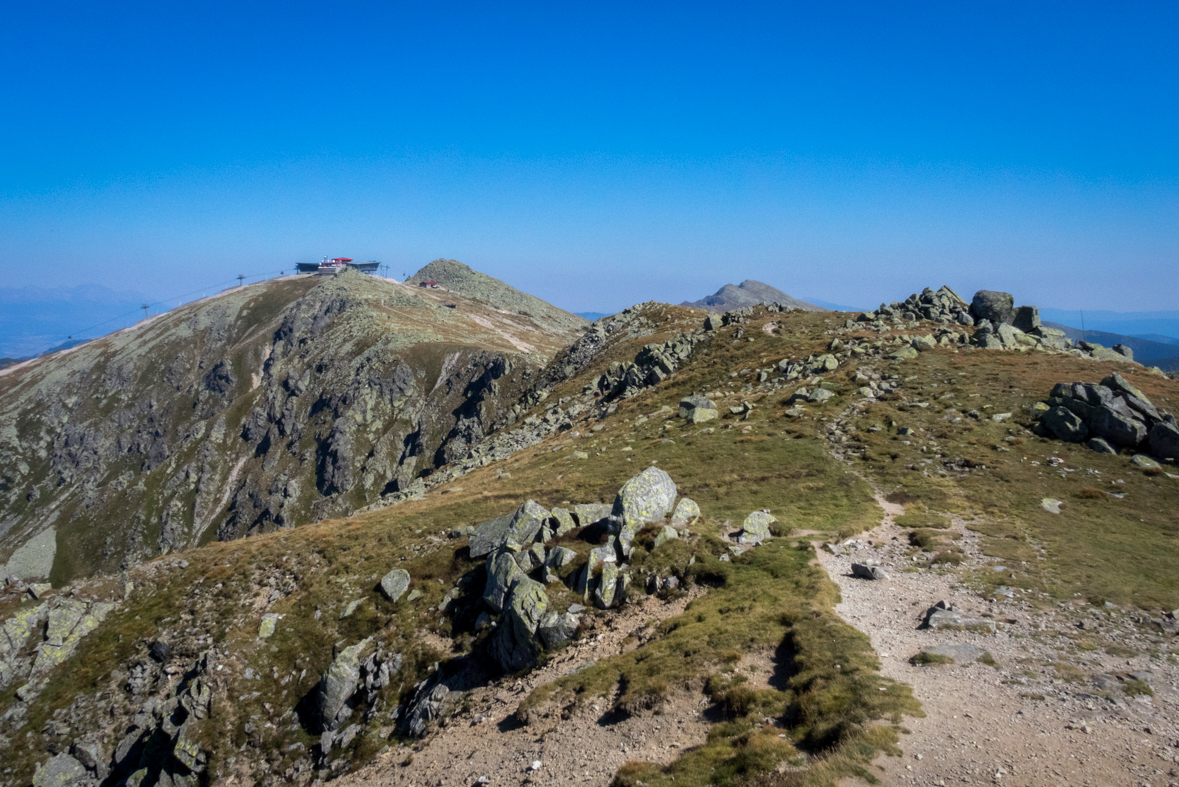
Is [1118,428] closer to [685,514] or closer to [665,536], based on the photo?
[685,514]

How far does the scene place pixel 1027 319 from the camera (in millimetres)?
Answer: 73250

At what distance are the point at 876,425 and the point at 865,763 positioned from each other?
38.1 meters

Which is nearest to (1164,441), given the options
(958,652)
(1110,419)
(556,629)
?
(1110,419)

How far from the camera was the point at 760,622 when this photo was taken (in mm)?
22891

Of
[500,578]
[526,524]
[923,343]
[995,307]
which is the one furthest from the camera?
[995,307]

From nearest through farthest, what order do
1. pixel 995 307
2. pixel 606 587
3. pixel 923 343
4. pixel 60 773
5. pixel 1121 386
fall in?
pixel 60 773 → pixel 606 587 → pixel 1121 386 → pixel 923 343 → pixel 995 307

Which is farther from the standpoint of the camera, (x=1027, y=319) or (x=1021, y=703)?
(x=1027, y=319)

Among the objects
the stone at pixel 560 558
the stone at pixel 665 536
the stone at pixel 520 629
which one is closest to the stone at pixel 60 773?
the stone at pixel 520 629

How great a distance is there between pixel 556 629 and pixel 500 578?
5.28 metres

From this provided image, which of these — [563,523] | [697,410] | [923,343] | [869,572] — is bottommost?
[563,523]

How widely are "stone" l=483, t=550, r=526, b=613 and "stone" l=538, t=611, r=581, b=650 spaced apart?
327 centimetres

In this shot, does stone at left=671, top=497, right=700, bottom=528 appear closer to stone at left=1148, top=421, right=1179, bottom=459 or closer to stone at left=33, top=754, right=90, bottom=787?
stone at left=1148, top=421, right=1179, bottom=459

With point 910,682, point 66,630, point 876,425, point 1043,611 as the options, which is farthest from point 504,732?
point 876,425

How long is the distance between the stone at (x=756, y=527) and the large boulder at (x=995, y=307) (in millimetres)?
66433
